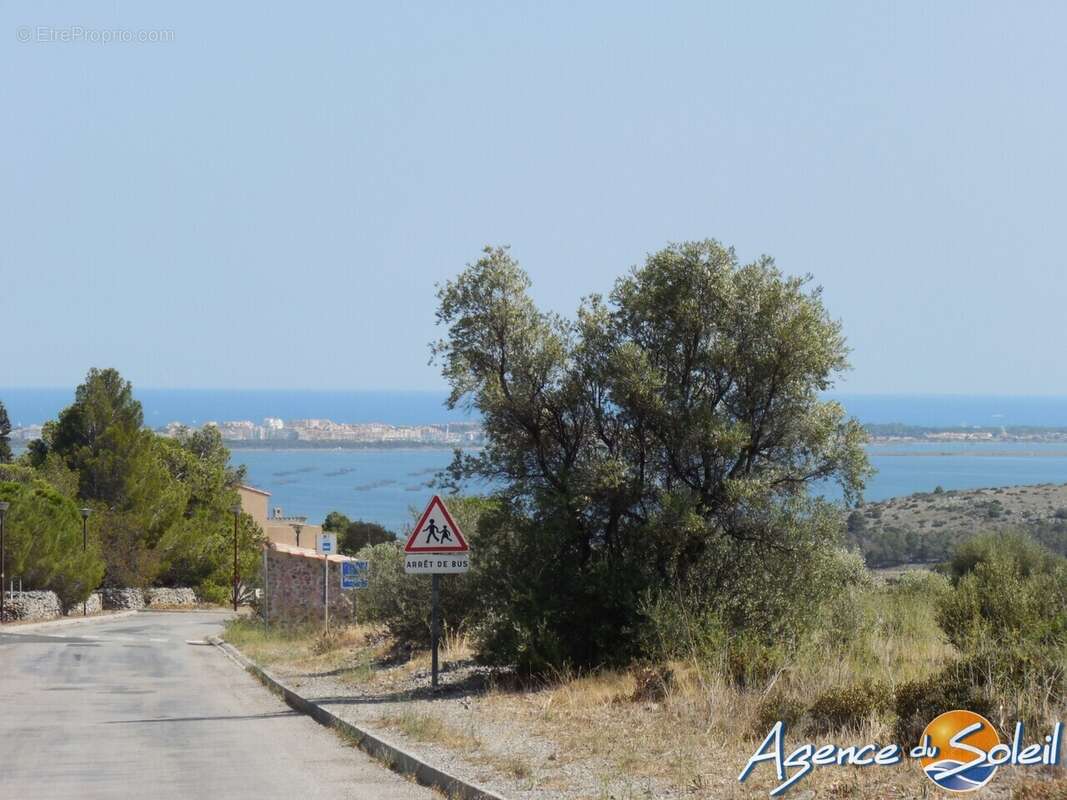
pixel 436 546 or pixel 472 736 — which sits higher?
pixel 436 546

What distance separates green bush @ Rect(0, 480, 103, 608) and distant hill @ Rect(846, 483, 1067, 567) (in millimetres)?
31594

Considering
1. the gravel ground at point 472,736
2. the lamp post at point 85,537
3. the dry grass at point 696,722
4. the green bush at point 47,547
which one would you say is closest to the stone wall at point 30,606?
the green bush at point 47,547

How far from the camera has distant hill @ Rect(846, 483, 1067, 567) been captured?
5675cm

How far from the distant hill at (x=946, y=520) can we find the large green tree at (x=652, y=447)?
33318mm

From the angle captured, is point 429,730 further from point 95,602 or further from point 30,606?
point 95,602

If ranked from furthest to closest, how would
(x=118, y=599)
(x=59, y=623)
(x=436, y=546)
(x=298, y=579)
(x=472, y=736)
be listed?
(x=118, y=599) → (x=59, y=623) → (x=298, y=579) → (x=436, y=546) → (x=472, y=736)

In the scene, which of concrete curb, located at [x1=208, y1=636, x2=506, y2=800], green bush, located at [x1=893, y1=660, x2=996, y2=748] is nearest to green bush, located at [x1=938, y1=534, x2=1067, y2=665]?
green bush, located at [x1=893, y1=660, x2=996, y2=748]

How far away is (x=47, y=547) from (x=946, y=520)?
4214 cm

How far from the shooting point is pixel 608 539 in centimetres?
1808

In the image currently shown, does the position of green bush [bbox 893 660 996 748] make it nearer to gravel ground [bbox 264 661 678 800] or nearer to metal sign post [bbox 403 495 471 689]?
gravel ground [bbox 264 661 678 800]

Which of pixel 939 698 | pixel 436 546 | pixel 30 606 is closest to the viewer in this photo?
pixel 939 698

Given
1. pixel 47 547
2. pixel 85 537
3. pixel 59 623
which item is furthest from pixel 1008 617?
pixel 85 537

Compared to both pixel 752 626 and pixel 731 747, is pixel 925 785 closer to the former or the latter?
pixel 731 747

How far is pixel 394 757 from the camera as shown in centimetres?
1224
